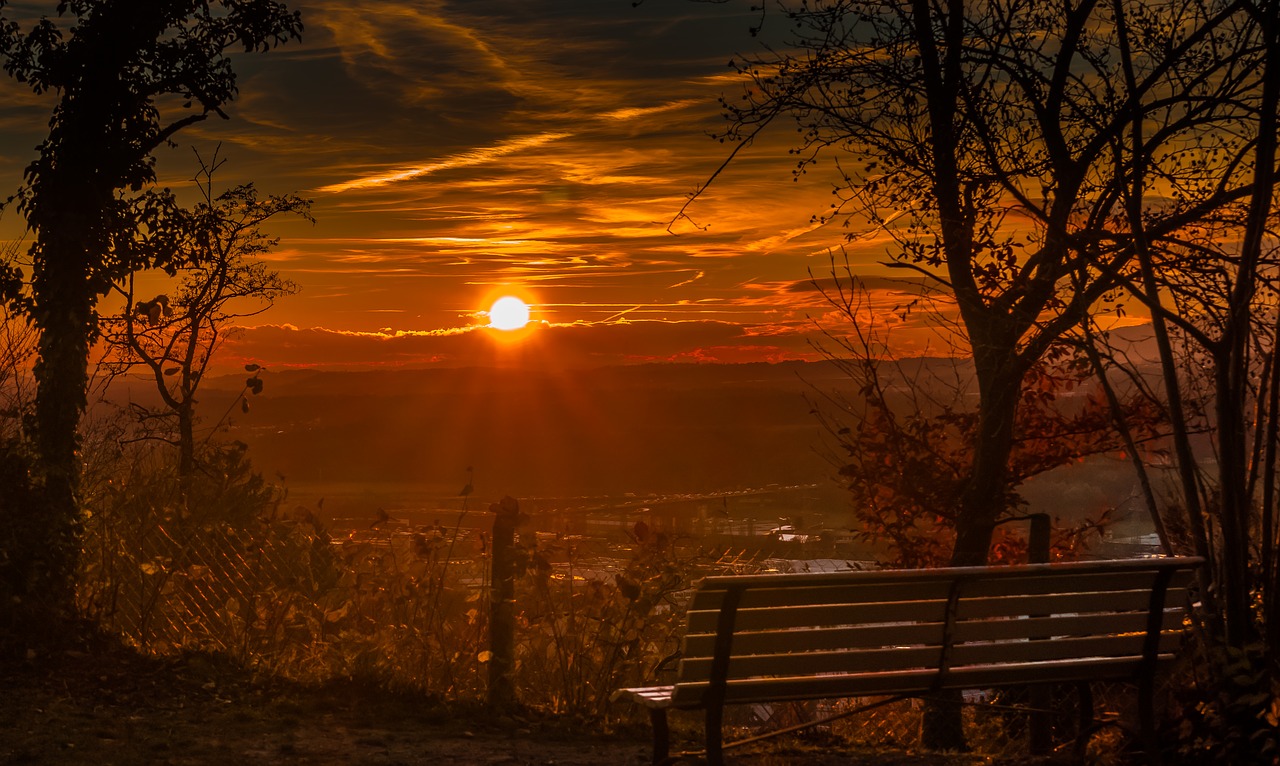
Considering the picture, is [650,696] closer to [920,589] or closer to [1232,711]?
[920,589]

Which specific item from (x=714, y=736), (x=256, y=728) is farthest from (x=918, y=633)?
(x=256, y=728)

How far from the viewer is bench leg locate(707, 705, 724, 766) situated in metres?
5.11

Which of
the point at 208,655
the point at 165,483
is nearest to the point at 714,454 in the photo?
the point at 165,483

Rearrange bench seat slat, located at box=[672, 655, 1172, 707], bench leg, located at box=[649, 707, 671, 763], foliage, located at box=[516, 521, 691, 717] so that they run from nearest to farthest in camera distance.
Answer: bench seat slat, located at box=[672, 655, 1172, 707] < bench leg, located at box=[649, 707, 671, 763] < foliage, located at box=[516, 521, 691, 717]

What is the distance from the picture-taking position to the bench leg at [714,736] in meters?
5.11

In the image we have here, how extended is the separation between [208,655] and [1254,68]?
721 cm

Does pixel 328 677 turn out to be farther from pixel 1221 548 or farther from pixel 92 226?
pixel 1221 548

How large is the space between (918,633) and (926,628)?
1.8 inches

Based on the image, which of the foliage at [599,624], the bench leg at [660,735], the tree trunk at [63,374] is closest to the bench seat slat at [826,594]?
the bench leg at [660,735]

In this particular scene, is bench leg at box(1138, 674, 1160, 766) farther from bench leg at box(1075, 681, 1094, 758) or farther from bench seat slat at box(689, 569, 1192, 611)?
bench seat slat at box(689, 569, 1192, 611)

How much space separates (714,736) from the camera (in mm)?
5117

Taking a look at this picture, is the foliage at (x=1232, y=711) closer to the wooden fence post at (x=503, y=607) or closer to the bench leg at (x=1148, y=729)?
the bench leg at (x=1148, y=729)

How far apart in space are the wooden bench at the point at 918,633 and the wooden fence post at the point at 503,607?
2406 millimetres

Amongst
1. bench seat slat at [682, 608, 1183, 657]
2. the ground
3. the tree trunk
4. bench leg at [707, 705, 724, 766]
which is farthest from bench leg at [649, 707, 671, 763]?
the tree trunk
